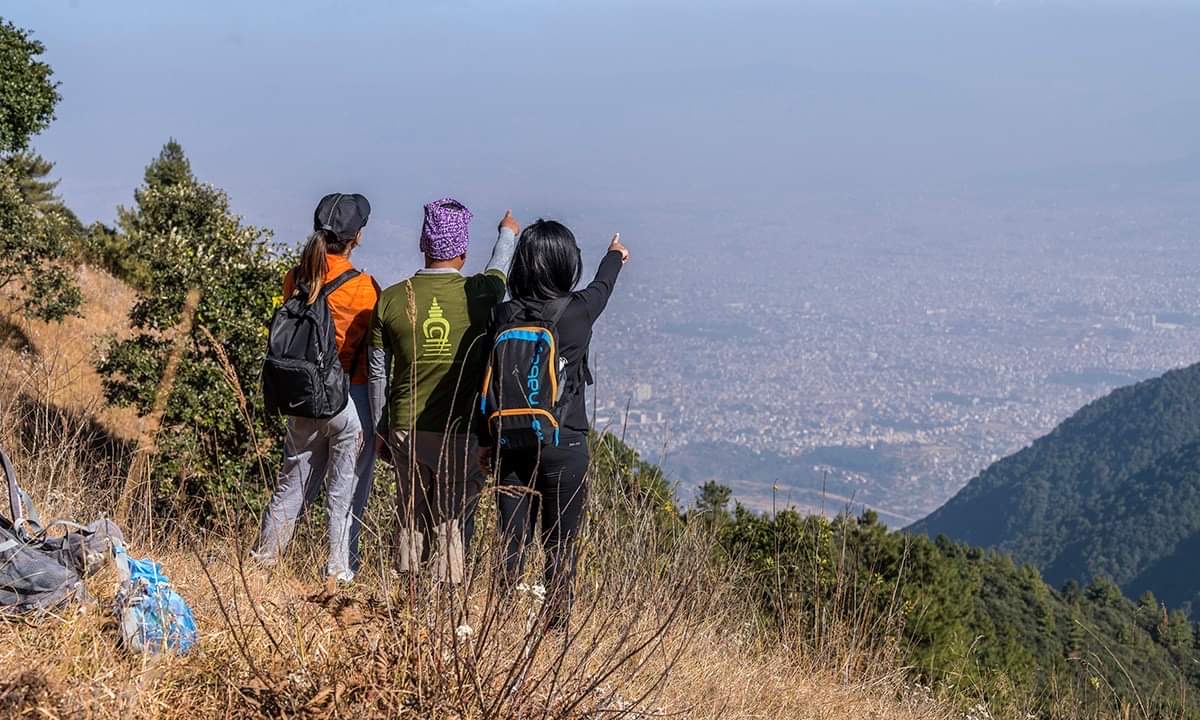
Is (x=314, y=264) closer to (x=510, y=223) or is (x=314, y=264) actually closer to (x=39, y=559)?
(x=510, y=223)

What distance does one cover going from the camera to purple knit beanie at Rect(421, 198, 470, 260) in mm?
3926

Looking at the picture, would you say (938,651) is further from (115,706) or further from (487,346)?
(115,706)

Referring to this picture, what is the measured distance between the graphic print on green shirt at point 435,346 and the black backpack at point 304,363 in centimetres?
23

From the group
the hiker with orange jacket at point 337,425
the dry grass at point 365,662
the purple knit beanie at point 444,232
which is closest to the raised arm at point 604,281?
the purple knit beanie at point 444,232

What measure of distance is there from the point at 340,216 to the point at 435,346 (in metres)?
0.63

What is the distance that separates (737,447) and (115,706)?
456ft

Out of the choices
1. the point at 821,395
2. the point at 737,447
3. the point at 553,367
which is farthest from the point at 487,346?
the point at 821,395

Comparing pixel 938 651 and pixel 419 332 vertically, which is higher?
pixel 419 332

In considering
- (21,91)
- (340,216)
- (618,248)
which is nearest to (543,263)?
(618,248)

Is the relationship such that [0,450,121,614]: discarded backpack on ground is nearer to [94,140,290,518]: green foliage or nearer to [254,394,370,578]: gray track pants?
[254,394,370,578]: gray track pants

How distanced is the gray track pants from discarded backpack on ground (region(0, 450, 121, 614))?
1.12m

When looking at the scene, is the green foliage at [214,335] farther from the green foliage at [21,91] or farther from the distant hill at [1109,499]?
the distant hill at [1109,499]

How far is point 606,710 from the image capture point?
2.56m

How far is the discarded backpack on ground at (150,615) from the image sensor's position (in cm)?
277
